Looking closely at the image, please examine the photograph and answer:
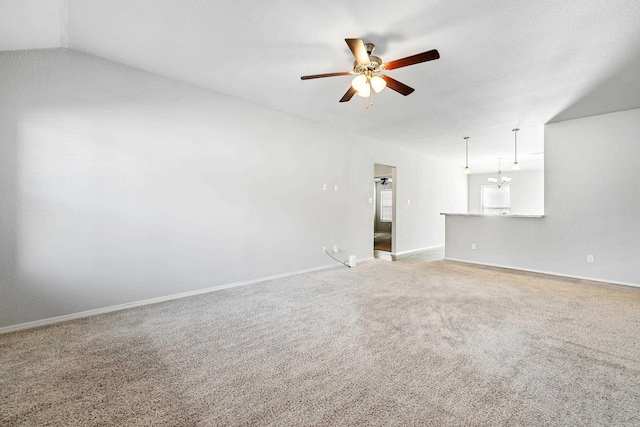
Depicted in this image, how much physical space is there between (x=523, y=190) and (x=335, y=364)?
1051 centimetres

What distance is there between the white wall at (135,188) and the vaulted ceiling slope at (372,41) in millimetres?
316

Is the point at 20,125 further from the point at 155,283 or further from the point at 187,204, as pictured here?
the point at 155,283

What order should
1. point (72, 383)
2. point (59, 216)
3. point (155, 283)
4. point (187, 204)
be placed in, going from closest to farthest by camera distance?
1. point (72, 383)
2. point (59, 216)
3. point (155, 283)
4. point (187, 204)

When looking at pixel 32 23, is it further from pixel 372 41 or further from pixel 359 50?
pixel 372 41

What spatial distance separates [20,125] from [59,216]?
2.91 feet

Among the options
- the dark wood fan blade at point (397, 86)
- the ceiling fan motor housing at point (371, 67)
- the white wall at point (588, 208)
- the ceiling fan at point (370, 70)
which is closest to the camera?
the ceiling fan at point (370, 70)

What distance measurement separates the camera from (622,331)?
2.64 metres

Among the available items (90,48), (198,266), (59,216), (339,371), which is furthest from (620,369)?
(90,48)

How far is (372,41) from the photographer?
2.67 meters

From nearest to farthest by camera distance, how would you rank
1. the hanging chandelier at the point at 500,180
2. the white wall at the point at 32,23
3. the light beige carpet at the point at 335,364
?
the light beige carpet at the point at 335,364, the white wall at the point at 32,23, the hanging chandelier at the point at 500,180

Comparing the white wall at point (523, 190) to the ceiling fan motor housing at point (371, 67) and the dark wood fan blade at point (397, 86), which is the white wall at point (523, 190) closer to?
the dark wood fan blade at point (397, 86)

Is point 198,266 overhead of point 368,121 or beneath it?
beneath

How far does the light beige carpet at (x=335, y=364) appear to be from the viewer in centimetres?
160

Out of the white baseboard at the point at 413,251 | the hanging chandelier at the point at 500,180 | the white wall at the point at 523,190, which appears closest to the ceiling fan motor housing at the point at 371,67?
the white baseboard at the point at 413,251
